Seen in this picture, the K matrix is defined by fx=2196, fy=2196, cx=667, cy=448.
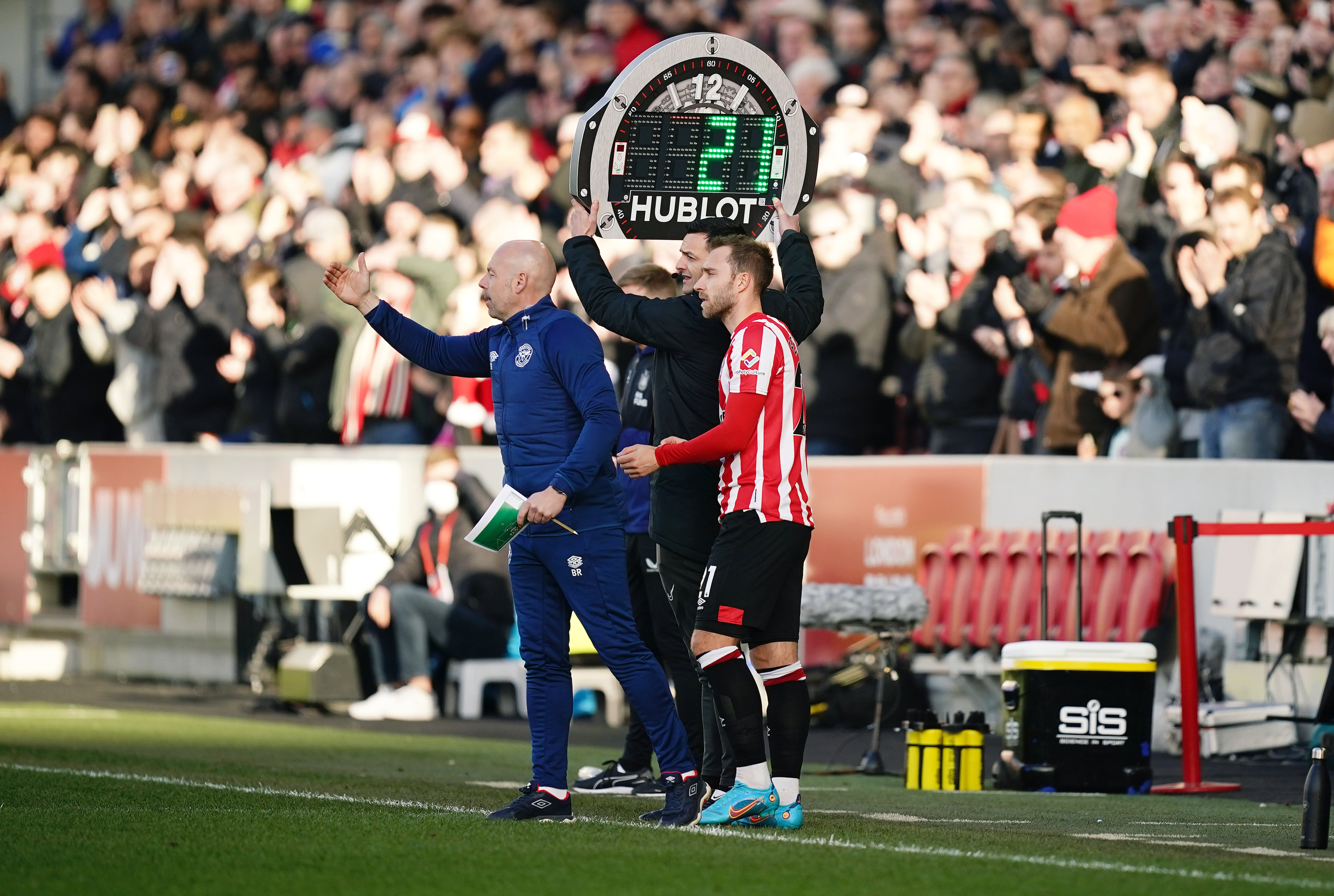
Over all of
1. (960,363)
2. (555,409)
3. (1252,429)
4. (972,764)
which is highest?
(960,363)

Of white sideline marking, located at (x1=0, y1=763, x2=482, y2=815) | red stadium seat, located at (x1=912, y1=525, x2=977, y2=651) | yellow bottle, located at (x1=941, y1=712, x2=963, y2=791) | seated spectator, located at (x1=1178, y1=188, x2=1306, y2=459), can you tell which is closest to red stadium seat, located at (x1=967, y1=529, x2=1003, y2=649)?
red stadium seat, located at (x1=912, y1=525, x2=977, y2=651)

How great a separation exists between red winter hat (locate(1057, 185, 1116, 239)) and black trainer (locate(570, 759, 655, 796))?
5.27 meters

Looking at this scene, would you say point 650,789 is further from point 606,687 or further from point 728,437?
point 606,687

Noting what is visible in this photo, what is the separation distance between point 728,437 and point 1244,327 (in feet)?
18.9

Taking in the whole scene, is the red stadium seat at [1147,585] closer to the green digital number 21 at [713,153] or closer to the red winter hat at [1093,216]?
the red winter hat at [1093,216]

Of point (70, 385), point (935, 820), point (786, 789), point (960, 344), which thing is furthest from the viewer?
point (70, 385)

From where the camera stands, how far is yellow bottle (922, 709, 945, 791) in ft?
34.4

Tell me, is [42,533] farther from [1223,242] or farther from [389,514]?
[1223,242]

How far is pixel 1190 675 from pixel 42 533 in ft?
37.1

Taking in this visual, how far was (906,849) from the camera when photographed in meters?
7.24

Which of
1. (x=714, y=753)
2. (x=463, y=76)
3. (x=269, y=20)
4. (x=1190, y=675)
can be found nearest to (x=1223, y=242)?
(x=1190, y=675)

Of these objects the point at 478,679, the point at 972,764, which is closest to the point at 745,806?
the point at 972,764

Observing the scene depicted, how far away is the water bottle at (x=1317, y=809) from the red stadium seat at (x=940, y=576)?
233 inches

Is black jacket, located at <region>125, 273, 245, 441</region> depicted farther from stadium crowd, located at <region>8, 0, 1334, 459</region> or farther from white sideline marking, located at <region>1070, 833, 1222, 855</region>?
white sideline marking, located at <region>1070, 833, 1222, 855</region>
